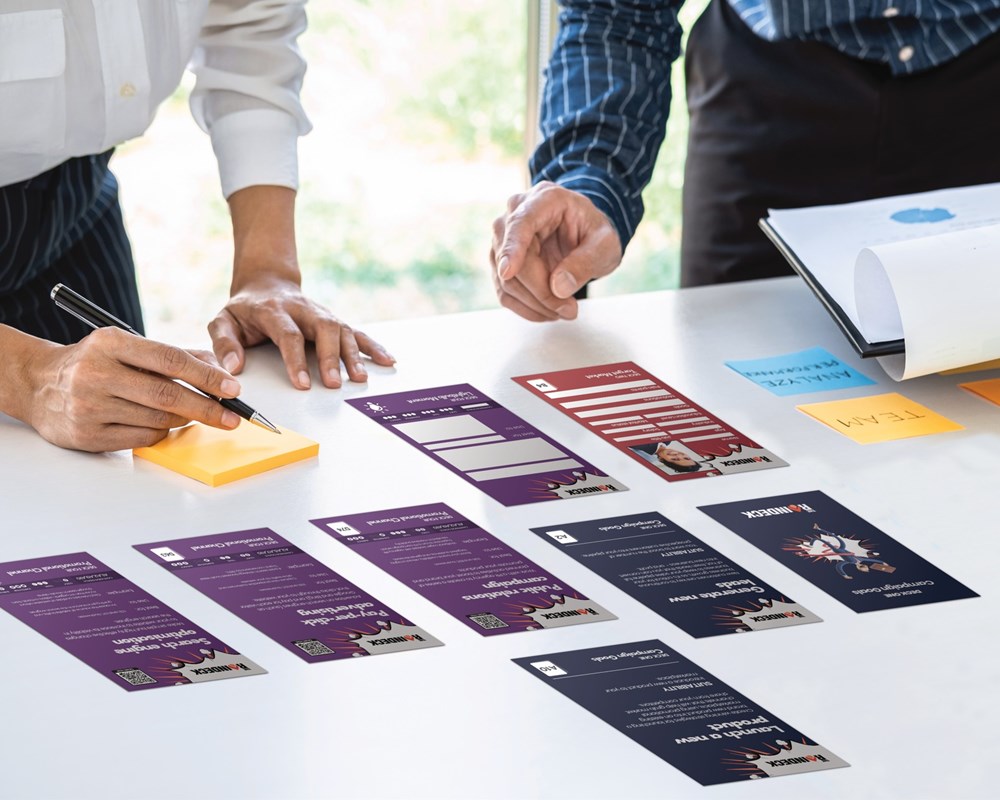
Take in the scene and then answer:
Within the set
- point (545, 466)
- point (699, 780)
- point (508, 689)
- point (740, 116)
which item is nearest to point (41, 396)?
point (545, 466)

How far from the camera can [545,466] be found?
1229mm

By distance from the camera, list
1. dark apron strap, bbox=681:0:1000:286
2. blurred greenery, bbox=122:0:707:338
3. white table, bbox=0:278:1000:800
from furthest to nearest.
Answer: blurred greenery, bbox=122:0:707:338
dark apron strap, bbox=681:0:1000:286
white table, bbox=0:278:1000:800

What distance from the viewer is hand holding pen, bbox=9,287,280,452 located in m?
1.21

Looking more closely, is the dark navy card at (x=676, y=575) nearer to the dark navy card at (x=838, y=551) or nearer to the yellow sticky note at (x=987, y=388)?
the dark navy card at (x=838, y=551)

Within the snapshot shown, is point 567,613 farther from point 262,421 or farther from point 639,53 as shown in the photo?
point 639,53

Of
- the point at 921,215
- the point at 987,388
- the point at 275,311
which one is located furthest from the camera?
the point at 921,215

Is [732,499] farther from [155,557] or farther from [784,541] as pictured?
[155,557]

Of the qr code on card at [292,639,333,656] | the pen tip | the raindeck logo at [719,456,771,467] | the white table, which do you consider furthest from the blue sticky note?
the qr code on card at [292,639,333,656]

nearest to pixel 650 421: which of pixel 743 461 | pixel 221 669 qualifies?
pixel 743 461

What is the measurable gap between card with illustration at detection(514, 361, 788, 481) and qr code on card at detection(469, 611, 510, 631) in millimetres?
286

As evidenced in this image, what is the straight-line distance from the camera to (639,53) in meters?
1.92

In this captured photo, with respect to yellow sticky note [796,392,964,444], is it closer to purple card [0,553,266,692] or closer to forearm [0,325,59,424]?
purple card [0,553,266,692]

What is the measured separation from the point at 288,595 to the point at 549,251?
74cm

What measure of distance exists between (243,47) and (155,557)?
93 cm
